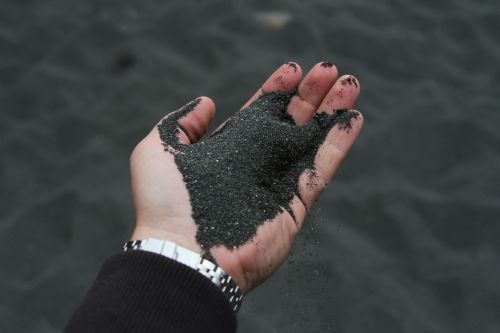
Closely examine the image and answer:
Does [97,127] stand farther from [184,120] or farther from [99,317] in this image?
[99,317]

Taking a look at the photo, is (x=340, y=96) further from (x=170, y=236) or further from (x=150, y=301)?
(x=150, y=301)

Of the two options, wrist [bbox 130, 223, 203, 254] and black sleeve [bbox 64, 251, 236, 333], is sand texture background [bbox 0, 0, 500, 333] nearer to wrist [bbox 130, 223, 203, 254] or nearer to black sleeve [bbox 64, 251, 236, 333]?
wrist [bbox 130, 223, 203, 254]

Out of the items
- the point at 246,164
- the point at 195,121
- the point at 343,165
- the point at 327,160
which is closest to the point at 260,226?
the point at 246,164

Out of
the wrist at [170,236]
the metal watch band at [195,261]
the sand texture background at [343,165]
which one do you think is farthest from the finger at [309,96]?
the metal watch band at [195,261]

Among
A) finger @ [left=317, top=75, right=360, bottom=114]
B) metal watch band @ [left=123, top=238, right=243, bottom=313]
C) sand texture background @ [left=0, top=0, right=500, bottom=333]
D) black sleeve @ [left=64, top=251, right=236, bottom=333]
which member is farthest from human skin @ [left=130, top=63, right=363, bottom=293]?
sand texture background @ [left=0, top=0, right=500, bottom=333]

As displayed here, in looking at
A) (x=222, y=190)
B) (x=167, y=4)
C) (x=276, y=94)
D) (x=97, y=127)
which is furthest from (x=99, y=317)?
(x=167, y=4)

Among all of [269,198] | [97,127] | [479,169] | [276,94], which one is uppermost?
[276,94]

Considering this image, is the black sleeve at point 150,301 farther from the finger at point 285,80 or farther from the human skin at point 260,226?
the finger at point 285,80
